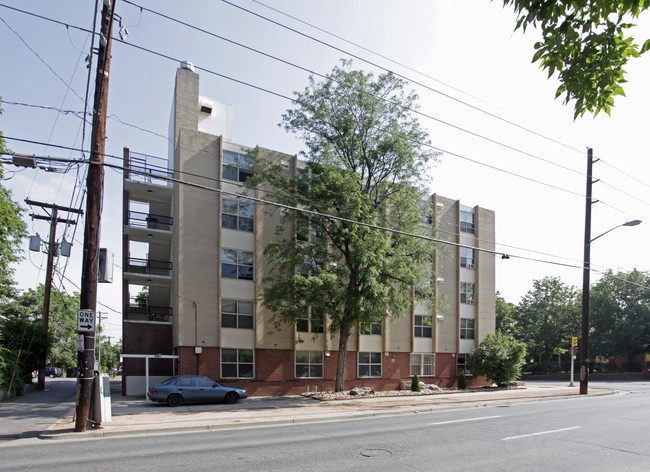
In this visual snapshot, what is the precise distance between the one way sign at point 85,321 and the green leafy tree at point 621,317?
5260 cm

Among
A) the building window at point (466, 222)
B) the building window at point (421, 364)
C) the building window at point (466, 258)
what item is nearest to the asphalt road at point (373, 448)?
the building window at point (421, 364)

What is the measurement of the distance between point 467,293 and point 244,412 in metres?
21.8

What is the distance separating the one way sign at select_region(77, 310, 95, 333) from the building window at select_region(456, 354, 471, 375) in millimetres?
26870

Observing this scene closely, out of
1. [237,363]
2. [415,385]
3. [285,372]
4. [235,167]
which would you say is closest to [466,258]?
[415,385]

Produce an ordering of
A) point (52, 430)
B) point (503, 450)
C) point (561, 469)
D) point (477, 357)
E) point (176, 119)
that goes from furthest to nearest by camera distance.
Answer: point (477, 357) → point (176, 119) → point (52, 430) → point (503, 450) → point (561, 469)

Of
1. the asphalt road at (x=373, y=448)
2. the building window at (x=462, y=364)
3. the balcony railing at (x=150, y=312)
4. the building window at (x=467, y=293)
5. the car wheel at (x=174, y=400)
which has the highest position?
the building window at (x=467, y=293)

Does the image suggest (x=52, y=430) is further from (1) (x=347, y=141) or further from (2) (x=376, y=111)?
(2) (x=376, y=111)

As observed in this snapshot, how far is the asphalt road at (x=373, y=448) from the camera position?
9070 millimetres

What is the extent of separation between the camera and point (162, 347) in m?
25.5

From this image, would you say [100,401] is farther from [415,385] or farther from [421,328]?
[421,328]

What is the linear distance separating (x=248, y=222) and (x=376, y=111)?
30.4ft

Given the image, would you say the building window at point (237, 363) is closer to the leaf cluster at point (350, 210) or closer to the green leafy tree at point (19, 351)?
Answer: the leaf cluster at point (350, 210)

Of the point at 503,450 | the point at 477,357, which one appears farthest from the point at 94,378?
the point at 477,357

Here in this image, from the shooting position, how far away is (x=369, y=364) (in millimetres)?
29641
